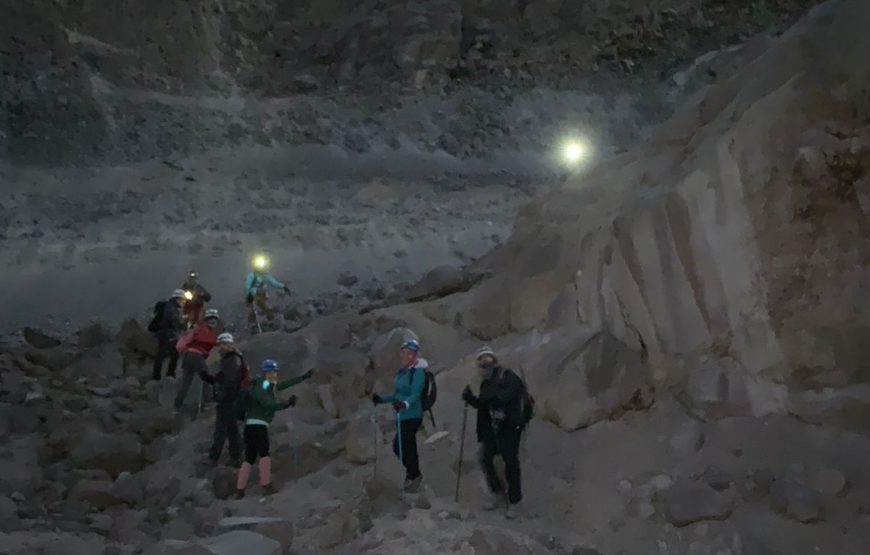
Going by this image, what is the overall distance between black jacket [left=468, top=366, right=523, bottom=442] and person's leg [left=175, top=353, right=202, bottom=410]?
4727 mm

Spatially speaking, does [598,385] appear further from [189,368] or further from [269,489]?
[189,368]

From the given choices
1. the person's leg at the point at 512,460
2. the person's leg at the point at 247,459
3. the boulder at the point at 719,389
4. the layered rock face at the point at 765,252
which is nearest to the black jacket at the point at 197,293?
the person's leg at the point at 247,459

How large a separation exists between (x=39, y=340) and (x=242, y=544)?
10068mm

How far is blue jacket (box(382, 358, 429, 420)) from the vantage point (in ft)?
25.9

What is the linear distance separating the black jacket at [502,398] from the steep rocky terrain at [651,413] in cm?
88

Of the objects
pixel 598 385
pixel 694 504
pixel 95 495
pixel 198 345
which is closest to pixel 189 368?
pixel 198 345

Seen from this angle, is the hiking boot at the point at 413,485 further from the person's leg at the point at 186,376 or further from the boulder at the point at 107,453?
the person's leg at the point at 186,376

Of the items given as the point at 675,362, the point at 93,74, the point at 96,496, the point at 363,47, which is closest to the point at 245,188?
the point at 93,74

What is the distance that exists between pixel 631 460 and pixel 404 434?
208 centimetres

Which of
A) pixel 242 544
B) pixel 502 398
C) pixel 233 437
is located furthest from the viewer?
pixel 233 437

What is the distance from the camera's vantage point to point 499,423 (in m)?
7.33

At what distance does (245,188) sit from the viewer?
24531 mm

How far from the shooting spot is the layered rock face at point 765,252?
7543mm

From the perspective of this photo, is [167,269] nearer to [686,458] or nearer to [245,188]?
[245,188]
